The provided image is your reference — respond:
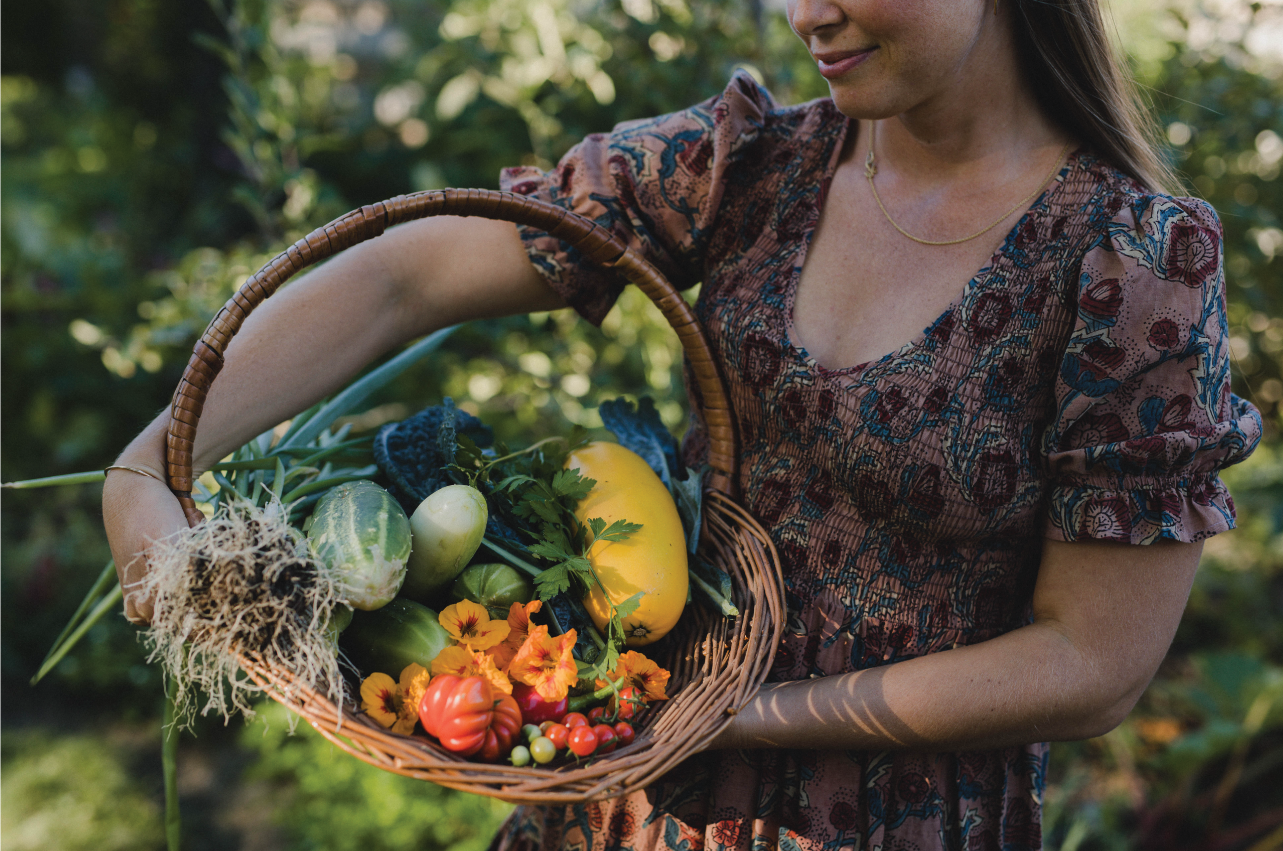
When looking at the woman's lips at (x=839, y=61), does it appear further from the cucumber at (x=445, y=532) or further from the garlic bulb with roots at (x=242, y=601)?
the garlic bulb with roots at (x=242, y=601)

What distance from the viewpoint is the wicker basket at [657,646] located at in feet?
3.04

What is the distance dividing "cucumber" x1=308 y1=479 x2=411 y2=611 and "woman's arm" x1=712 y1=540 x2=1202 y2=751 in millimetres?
483

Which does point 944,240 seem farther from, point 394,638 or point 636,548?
point 394,638

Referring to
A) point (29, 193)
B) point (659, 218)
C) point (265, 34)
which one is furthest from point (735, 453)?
point (29, 193)

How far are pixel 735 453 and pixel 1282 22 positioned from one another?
78.0 inches

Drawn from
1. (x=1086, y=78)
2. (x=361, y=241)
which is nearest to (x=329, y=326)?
(x=361, y=241)

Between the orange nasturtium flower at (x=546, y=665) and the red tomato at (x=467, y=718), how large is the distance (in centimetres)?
7

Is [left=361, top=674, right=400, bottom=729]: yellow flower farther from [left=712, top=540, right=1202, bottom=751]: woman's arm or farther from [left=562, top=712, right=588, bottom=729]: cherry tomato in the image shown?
[left=712, top=540, right=1202, bottom=751]: woman's arm

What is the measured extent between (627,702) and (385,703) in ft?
1.02

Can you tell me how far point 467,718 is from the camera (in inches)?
37.9

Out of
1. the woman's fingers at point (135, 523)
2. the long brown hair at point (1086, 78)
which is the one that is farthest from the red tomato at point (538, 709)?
the long brown hair at point (1086, 78)

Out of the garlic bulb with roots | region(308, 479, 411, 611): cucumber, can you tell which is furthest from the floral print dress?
the garlic bulb with roots

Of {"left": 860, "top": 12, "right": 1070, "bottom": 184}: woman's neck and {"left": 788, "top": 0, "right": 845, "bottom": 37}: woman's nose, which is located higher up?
{"left": 860, "top": 12, "right": 1070, "bottom": 184}: woman's neck

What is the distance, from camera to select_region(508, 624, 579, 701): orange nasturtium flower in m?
1.07
